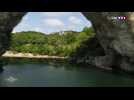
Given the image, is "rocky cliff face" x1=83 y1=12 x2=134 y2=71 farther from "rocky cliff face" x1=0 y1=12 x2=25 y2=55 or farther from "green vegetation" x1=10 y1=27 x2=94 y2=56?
"rocky cliff face" x1=0 y1=12 x2=25 y2=55

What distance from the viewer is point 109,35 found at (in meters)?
11.9

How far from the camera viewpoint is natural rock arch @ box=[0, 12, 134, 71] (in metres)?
10.4

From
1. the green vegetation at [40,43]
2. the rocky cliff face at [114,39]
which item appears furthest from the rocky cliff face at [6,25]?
the rocky cliff face at [114,39]

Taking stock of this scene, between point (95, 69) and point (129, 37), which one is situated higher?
point (129, 37)

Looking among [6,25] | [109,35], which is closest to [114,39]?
[109,35]

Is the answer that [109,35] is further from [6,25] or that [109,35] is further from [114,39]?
[6,25]

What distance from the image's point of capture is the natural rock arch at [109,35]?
1039 cm

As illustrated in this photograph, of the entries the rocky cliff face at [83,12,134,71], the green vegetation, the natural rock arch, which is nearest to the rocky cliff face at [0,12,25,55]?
the natural rock arch

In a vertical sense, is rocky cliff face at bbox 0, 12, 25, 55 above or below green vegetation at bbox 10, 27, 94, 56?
above

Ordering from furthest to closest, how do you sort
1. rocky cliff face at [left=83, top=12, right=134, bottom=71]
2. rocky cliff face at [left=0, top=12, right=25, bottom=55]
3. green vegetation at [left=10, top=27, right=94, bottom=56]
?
rocky cliff face at [left=83, top=12, right=134, bottom=71]
rocky cliff face at [left=0, top=12, right=25, bottom=55]
green vegetation at [left=10, top=27, right=94, bottom=56]
